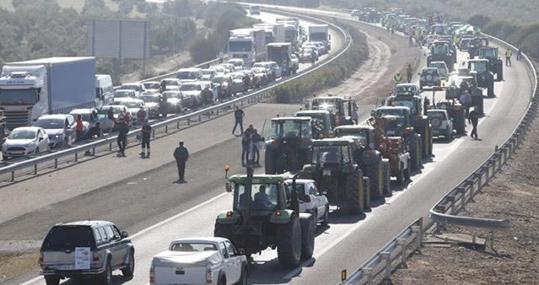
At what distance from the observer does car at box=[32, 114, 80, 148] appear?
5244 centimetres

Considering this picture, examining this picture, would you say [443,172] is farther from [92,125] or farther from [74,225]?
[74,225]

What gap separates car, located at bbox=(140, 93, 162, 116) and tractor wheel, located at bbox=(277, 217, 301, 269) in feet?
119

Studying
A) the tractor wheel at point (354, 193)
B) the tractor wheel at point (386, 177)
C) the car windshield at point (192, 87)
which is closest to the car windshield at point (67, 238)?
the tractor wheel at point (354, 193)

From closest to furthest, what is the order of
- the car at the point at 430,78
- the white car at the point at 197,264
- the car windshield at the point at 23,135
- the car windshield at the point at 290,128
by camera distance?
the white car at the point at 197,264
the car windshield at the point at 290,128
the car windshield at the point at 23,135
the car at the point at 430,78

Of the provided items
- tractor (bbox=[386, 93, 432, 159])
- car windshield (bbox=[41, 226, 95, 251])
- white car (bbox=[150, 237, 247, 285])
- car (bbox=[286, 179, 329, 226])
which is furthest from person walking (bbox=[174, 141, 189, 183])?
white car (bbox=[150, 237, 247, 285])

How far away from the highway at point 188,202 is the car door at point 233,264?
1806 millimetres

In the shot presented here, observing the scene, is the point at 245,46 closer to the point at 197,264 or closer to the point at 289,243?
the point at 289,243

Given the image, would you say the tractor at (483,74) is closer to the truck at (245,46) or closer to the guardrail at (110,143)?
the guardrail at (110,143)

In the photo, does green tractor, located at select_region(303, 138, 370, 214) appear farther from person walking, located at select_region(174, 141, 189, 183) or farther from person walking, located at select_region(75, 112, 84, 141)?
person walking, located at select_region(75, 112, 84, 141)

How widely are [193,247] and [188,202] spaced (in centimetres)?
1457

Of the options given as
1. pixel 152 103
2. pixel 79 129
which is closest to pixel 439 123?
pixel 79 129

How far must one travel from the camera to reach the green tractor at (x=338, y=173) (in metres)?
35.8

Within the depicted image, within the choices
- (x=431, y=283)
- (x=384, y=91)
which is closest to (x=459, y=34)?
(x=384, y=91)

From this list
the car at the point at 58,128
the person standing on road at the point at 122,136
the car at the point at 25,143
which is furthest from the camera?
the car at the point at 58,128
